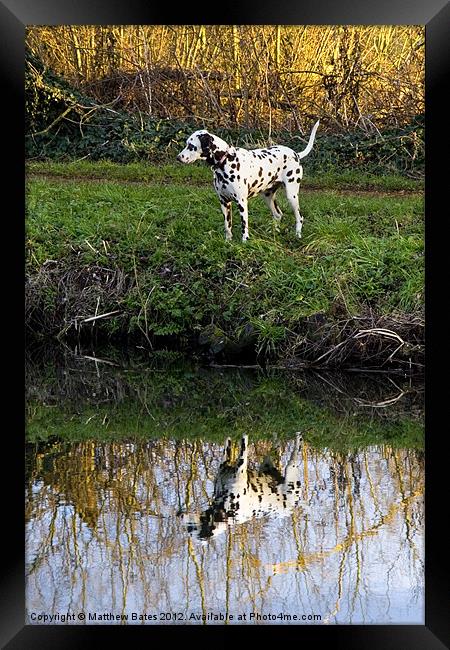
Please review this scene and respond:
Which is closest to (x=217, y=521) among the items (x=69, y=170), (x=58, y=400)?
(x=58, y=400)

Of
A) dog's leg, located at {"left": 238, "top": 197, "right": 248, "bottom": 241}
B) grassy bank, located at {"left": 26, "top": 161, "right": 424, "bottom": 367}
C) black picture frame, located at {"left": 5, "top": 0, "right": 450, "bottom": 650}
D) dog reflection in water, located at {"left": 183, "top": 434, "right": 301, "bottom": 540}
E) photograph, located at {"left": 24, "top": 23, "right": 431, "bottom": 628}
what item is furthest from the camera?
dog's leg, located at {"left": 238, "top": 197, "right": 248, "bottom": 241}

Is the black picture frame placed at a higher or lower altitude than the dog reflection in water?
higher

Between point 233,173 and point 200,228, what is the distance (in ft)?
2.37

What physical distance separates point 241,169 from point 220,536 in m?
4.47

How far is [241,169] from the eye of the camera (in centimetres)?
806

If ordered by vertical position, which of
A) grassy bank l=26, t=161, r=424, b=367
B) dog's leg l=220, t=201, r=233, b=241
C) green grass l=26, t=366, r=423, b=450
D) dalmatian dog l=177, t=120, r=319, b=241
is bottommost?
green grass l=26, t=366, r=423, b=450

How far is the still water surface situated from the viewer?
136 inches

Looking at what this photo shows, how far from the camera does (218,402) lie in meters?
6.62

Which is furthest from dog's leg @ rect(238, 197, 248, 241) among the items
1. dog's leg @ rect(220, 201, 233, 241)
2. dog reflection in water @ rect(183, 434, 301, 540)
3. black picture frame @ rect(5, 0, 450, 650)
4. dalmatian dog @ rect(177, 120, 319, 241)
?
black picture frame @ rect(5, 0, 450, 650)

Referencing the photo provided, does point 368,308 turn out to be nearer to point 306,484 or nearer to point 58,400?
point 58,400

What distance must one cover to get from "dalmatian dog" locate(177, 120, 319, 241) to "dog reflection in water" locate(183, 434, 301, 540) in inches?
123

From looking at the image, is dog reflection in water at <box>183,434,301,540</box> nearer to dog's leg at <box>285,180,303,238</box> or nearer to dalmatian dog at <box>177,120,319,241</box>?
dalmatian dog at <box>177,120,319,241</box>
